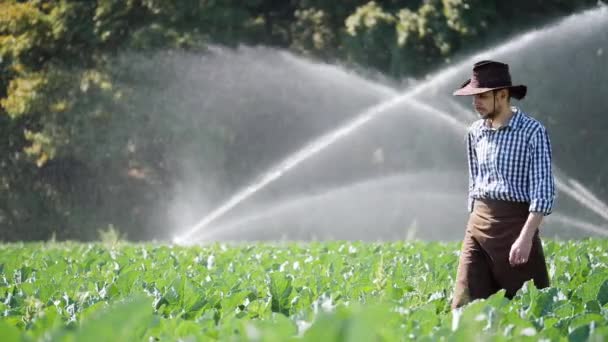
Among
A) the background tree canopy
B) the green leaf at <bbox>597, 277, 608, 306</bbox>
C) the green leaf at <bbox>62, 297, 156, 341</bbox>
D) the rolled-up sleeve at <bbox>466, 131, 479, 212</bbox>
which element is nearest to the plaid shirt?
the rolled-up sleeve at <bbox>466, 131, 479, 212</bbox>

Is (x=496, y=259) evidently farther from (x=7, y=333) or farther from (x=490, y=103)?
(x=7, y=333)

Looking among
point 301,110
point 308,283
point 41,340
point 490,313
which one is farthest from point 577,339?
point 301,110

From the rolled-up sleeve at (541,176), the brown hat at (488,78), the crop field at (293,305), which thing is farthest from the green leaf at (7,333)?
the brown hat at (488,78)

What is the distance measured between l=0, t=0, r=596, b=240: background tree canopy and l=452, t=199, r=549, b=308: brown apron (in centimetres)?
1750

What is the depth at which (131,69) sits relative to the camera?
24.6m

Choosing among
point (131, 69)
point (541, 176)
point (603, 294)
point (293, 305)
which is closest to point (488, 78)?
point (541, 176)

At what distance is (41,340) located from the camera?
2.40 metres

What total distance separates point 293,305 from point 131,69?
20.9 metres

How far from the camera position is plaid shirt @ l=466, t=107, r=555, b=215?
4.75m

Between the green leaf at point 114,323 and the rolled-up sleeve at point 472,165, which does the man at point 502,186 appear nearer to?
the rolled-up sleeve at point 472,165

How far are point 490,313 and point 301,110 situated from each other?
23384 mm

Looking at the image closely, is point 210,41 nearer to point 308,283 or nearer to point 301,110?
point 301,110

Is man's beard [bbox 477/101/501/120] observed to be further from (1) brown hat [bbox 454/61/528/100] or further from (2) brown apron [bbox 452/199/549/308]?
(2) brown apron [bbox 452/199/549/308]

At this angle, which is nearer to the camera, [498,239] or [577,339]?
[577,339]
